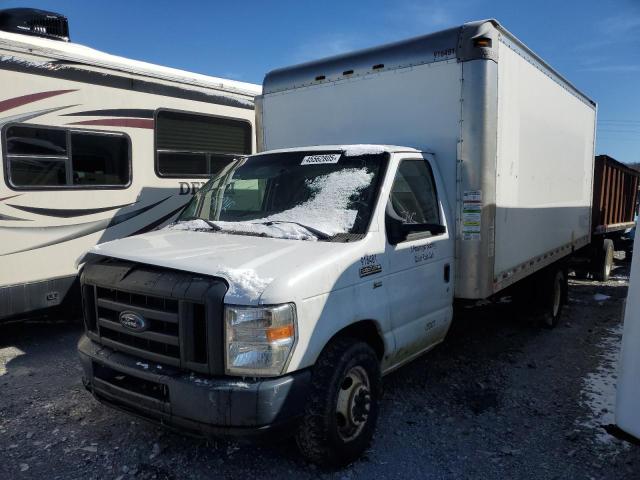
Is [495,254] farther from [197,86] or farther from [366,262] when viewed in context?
[197,86]

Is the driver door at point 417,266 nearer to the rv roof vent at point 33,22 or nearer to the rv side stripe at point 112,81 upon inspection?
the rv side stripe at point 112,81

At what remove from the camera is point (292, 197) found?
402 centimetres

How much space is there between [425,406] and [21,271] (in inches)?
169

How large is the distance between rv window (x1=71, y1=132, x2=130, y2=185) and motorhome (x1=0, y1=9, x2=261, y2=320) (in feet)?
0.04

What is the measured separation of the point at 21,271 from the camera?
17.7 feet

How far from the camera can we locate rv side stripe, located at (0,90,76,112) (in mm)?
5277

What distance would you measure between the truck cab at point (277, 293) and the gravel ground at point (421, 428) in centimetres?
47

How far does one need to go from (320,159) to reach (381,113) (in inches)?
41.7

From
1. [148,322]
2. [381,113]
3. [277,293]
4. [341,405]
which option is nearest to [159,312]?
[148,322]

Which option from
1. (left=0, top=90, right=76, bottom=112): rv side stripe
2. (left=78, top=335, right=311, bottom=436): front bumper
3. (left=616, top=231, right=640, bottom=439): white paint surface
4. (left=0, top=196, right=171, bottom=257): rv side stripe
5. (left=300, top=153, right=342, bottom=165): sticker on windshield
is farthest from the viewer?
(left=0, top=196, right=171, bottom=257): rv side stripe

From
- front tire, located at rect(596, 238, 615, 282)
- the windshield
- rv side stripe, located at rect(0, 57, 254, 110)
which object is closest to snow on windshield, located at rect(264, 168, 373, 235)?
the windshield

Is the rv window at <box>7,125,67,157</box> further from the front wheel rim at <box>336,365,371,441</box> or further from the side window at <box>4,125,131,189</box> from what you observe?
the front wheel rim at <box>336,365,371,441</box>

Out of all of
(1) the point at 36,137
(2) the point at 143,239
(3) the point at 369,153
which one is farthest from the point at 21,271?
(3) the point at 369,153

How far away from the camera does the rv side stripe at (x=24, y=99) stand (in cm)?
528
